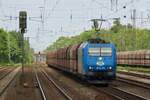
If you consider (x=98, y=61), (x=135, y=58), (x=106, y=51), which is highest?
(x=106, y=51)

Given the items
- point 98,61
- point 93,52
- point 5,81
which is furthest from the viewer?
point 5,81

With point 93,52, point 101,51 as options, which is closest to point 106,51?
point 101,51

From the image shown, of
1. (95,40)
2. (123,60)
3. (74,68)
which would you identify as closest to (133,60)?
(123,60)

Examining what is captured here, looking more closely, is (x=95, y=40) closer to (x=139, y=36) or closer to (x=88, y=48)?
(x=88, y=48)

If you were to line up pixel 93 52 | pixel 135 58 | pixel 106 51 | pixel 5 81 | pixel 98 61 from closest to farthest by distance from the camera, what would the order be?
pixel 98 61
pixel 106 51
pixel 93 52
pixel 5 81
pixel 135 58

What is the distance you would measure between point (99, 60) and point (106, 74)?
1285 millimetres

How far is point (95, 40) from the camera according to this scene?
109 ft

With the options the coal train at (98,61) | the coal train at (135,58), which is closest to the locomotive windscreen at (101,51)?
the coal train at (98,61)

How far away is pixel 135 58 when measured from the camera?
7644cm

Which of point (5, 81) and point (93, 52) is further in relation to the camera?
point (5, 81)

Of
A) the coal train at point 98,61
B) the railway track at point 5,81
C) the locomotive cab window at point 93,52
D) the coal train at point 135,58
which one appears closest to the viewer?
the coal train at point 98,61

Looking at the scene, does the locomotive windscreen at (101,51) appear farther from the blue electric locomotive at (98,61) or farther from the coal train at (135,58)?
the coal train at (135,58)

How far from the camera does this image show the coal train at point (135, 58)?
68.7m

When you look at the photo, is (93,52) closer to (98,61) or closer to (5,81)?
(98,61)
